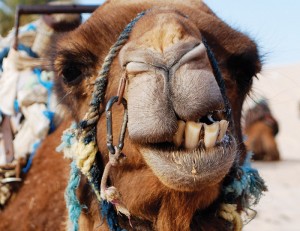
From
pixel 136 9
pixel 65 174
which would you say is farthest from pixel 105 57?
pixel 65 174

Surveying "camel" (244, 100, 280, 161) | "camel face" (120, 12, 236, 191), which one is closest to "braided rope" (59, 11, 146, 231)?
"camel face" (120, 12, 236, 191)

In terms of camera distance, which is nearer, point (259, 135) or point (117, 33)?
point (117, 33)

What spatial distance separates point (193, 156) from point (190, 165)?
0.13ft

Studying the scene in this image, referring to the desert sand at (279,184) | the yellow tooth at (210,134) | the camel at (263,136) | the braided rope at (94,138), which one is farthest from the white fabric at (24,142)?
the camel at (263,136)

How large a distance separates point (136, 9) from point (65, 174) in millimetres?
1277

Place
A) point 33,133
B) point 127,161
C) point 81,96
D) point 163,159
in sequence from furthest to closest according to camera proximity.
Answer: point 33,133, point 81,96, point 127,161, point 163,159

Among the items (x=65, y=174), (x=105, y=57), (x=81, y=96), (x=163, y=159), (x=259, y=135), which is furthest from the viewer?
(x=259, y=135)

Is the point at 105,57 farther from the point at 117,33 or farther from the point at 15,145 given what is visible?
the point at 15,145

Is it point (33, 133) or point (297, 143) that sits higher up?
point (33, 133)

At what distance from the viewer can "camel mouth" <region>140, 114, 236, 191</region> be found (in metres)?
2.22

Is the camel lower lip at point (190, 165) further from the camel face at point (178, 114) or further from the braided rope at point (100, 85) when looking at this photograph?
the braided rope at point (100, 85)

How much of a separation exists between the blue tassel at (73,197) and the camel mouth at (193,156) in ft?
2.52

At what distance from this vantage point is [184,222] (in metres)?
2.58

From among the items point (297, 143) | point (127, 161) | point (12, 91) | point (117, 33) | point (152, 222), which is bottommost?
point (297, 143)
